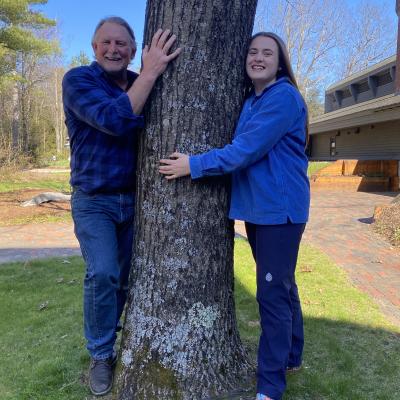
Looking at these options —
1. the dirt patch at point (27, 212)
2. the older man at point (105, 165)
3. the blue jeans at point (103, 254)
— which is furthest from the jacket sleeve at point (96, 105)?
the dirt patch at point (27, 212)

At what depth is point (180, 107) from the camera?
2.45m

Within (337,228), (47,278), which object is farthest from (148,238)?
(337,228)

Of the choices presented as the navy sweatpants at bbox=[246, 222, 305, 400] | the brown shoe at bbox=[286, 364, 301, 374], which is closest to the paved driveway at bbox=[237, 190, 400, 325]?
the brown shoe at bbox=[286, 364, 301, 374]

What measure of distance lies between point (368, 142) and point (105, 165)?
71.1ft

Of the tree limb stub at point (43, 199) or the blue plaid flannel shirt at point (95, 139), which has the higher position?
the blue plaid flannel shirt at point (95, 139)

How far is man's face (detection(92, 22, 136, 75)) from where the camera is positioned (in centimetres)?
270

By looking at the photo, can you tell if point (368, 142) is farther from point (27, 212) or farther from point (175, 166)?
point (175, 166)

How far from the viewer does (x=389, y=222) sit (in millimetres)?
8906

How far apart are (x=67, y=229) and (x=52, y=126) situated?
140 ft

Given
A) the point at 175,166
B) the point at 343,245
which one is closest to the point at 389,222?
the point at 343,245

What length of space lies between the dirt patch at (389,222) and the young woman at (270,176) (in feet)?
19.9

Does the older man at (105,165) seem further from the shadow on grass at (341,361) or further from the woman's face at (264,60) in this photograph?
the shadow on grass at (341,361)

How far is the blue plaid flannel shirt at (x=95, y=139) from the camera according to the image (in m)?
2.47

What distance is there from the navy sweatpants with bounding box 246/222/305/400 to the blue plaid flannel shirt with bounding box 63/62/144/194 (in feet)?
2.79
